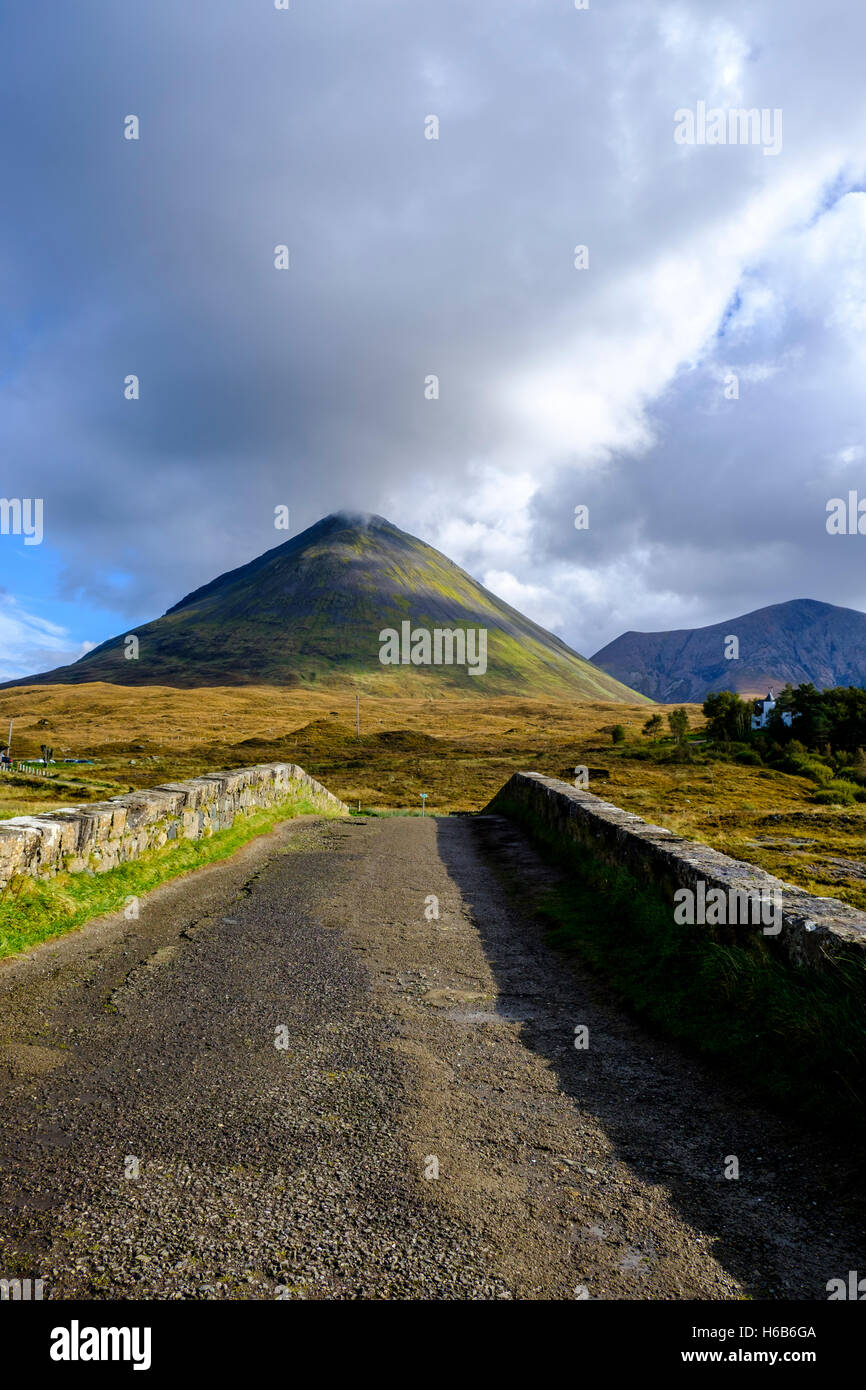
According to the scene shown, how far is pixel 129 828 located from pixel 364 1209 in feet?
21.8

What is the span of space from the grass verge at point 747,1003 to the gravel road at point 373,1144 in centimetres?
21

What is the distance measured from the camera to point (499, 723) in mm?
105938

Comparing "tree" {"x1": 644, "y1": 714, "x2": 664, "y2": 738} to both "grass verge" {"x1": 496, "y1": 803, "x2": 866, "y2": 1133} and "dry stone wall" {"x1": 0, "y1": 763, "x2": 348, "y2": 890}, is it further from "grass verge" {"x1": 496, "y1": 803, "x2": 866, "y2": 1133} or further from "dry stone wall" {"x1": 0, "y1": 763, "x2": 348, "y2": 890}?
"grass verge" {"x1": 496, "y1": 803, "x2": 866, "y2": 1133}

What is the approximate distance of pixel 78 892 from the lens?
6883 millimetres

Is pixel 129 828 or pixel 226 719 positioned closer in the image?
pixel 129 828

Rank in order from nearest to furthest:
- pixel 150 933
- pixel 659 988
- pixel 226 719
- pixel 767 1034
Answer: pixel 767 1034
pixel 659 988
pixel 150 933
pixel 226 719

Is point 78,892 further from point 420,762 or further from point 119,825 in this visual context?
point 420,762

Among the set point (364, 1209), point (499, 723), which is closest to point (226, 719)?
point (499, 723)

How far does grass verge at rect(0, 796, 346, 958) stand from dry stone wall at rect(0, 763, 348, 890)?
0.11 meters

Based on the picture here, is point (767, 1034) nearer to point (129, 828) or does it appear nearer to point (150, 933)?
point (150, 933)

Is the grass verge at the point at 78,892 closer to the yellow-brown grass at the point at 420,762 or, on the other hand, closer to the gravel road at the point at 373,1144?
the gravel road at the point at 373,1144

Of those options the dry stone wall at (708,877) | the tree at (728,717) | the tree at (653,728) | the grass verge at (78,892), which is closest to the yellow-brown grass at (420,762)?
the tree at (653,728)

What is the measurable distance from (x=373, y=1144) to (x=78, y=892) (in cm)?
483

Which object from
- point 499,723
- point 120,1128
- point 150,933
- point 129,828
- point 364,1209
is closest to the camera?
point 364,1209
